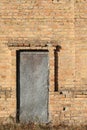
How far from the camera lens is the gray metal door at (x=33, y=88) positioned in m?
14.9

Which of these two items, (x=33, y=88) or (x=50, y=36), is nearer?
(x=50, y=36)

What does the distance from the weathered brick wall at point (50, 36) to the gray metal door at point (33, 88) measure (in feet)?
1.01

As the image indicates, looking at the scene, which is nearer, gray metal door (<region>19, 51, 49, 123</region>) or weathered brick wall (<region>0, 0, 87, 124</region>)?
weathered brick wall (<region>0, 0, 87, 124</region>)

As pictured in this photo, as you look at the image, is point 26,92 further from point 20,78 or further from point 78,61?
point 78,61

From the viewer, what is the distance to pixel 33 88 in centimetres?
1493

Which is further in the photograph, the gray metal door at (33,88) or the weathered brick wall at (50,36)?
the gray metal door at (33,88)

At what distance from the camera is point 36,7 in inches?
581

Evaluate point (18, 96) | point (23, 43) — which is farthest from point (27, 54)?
point (18, 96)

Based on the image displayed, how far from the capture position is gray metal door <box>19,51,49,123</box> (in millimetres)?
14906

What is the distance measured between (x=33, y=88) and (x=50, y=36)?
1.67m

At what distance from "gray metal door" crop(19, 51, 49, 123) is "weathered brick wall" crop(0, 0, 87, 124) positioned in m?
0.31

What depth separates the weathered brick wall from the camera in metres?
14.7

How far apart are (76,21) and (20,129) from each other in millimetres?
3620

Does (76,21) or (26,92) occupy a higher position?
(76,21)
